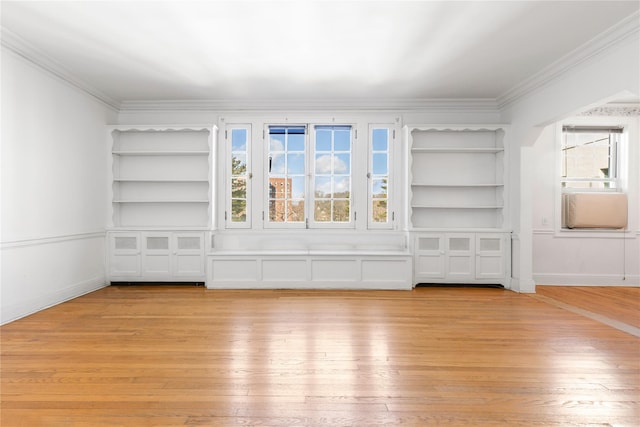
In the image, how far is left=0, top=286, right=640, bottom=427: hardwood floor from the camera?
1903mm

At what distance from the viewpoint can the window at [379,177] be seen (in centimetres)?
552

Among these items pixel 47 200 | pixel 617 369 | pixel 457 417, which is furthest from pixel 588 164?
pixel 47 200

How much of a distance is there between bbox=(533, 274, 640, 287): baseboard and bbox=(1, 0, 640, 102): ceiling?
9.55 ft

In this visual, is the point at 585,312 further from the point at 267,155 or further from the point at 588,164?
the point at 267,155

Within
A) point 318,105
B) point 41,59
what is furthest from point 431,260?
point 41,59

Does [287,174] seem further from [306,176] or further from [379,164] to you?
[379,164]

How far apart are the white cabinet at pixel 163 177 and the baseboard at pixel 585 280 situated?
5.13 m

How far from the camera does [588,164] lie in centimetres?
546

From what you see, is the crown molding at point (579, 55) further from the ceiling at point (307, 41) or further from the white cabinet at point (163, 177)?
the white cabinet at point (163, 177)

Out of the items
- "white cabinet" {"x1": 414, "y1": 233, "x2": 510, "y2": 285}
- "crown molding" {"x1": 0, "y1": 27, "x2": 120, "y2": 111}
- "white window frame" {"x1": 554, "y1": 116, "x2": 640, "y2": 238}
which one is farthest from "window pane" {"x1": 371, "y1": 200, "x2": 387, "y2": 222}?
"crown molding" {"x1": 0, "y1": 27, "x2": 120, "y2": 111}

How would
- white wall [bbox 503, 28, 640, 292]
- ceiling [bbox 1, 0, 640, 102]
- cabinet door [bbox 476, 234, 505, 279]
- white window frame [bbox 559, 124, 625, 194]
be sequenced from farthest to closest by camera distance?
1. white window frame [bbox 559, 124, 625, 194]
2. cabinet door [bbox 476, 234, 505, 279]
3. white wall [bbox 503, 28, 640, 292]
4. ceiling [bbox 1, 0, 640, 102]

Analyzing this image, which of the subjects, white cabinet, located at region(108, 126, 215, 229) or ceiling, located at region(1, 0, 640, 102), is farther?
white cabinet, located at region(108, 126, 215, 229)

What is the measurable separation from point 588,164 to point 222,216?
18.4 ft

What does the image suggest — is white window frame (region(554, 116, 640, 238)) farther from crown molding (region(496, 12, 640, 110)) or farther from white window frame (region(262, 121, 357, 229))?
white window frame (region(262, 121, 357, 229))
